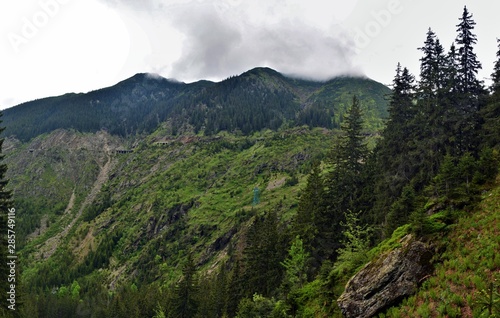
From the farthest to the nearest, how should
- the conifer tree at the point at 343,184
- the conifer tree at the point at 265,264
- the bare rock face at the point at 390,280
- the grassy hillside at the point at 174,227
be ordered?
the grassy hillside at the point at 174,227
the conifer tree at the point at 265,264
the conifer tree at the point at 343,184
the bare rock face at the point at 390,280

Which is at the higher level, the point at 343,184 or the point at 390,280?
the point at 343,184

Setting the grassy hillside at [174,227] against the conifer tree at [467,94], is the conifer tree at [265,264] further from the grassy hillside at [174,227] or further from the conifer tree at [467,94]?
the grassy hillside at [174,227]

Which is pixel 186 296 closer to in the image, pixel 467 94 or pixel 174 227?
pixel 467 94

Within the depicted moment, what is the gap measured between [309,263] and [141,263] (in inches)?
4692

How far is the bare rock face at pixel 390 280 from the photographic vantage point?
76.4ft

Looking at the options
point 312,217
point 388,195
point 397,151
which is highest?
point 397,151

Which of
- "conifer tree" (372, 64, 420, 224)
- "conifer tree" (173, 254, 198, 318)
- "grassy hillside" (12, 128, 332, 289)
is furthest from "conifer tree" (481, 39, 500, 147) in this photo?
"grassy hillside" (12, 128, 332, 289)

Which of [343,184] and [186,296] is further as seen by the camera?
[186,296]

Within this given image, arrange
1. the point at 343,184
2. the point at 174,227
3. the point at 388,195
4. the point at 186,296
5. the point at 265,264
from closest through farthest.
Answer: the point at 388,195, the point at 343,184, the point at 265,264, the point at 186,296, the point at 174,227

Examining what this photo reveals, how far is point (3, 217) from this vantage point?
35.9 meters

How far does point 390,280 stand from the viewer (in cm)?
2395

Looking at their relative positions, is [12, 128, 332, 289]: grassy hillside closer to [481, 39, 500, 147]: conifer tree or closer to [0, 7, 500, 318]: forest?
[0, 7, 500, 318]: forest

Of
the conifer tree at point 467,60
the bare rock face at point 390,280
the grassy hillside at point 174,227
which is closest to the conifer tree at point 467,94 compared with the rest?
the conifer tree at point 467,60

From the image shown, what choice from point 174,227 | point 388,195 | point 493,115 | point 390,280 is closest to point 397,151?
point 388,195
